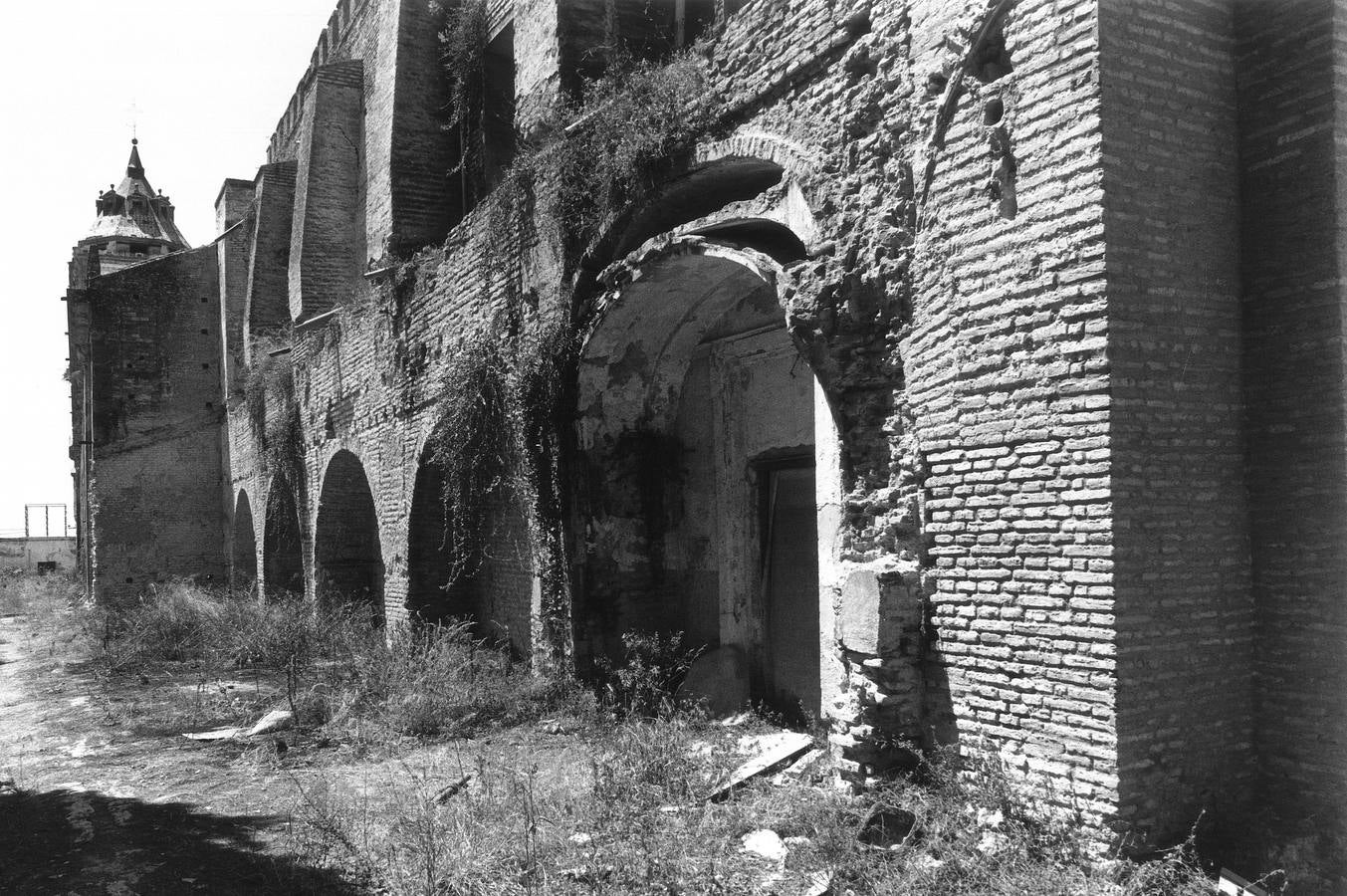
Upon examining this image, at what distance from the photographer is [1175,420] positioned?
4430mm

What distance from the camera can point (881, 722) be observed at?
5.26m

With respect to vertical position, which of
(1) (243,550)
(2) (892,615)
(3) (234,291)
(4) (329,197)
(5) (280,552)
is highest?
(4) (329,197)

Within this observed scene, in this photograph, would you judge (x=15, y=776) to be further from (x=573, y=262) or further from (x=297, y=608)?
(x=297, y=608)

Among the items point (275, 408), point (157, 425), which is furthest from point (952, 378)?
point (157, 425)

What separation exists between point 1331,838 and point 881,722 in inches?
76.7

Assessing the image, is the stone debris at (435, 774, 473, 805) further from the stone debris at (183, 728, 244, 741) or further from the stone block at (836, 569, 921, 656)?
the stone debris at (183, 728, 244, 741)

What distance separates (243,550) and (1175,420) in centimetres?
1915

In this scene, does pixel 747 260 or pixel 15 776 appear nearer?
pixel 747 260

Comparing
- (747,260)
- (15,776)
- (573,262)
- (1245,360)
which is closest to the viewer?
(1245,360)

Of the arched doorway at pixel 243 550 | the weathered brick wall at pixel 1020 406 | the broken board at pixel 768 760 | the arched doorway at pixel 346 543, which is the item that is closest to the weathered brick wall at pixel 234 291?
the arched doorway at pixel 243 550

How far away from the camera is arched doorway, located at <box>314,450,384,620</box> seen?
47.0ft

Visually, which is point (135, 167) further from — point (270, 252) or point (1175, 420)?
point (1175, 420)

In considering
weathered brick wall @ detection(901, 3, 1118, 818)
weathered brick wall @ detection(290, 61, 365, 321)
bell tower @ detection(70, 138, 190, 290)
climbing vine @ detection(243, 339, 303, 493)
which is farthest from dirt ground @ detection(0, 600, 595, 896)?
bell tower @ detection(70, 138, 190, 290)

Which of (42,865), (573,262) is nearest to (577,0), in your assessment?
(573,262)
